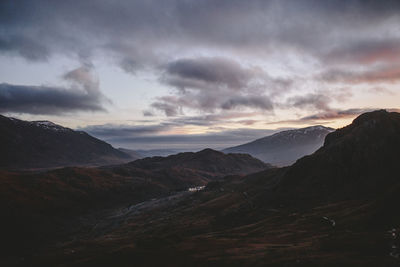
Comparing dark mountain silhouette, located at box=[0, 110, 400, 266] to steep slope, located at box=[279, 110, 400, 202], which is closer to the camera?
dark mountain silhouette, located at box=[0, 110, 400, 266]

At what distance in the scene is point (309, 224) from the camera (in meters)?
112

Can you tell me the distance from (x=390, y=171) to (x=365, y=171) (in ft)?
46.6

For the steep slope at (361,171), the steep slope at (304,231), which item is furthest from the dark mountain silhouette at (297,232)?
the steep slope at (361,171)

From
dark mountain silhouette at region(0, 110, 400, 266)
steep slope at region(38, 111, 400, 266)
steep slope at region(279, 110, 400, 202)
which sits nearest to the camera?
steep slope at region(38, 111, 400, 266)

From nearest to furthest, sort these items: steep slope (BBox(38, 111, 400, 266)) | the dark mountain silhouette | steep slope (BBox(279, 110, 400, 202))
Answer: steep slope (BBox(38, 111, 400, 266)) < the dark mountain silhouette < steep slope (BBox(279, 110, 400, 202))

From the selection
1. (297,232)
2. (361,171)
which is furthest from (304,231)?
(361,171)

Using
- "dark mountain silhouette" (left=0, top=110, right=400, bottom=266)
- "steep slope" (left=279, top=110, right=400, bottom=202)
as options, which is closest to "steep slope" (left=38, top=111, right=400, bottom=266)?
"dark mountain silhouette" (left=0, top=110, right=400, bottom=266)

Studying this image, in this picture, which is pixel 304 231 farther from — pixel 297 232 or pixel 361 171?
pixel 361 171

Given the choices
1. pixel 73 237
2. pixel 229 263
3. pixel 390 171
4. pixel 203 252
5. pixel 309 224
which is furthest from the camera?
pixel 73 237

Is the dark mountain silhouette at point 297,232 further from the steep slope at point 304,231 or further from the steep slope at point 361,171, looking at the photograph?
the steep slope at point 361,171

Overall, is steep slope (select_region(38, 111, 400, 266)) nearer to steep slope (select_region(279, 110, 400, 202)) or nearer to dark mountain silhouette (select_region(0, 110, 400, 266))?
dark mountain silhouette (select_region(0, 110, 400, 266))

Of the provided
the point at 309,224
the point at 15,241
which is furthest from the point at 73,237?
the point at 309,224

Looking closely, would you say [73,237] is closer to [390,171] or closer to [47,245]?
[47,245]

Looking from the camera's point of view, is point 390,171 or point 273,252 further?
point 390,171
